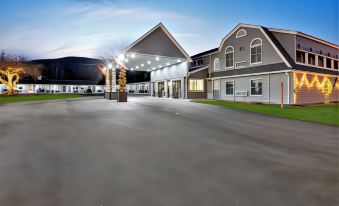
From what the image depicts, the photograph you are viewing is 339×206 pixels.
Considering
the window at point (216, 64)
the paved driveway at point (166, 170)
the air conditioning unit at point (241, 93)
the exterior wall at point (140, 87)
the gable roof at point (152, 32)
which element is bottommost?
the paved driveway at point (166, 170)

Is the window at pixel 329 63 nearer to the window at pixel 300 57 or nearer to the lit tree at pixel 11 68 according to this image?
the window at pixel 300 57

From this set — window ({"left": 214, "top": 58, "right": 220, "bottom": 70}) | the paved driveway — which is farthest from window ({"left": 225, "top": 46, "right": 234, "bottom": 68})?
the paved driveway

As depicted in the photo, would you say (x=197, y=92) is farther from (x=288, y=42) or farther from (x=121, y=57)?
(x=288, y=42)

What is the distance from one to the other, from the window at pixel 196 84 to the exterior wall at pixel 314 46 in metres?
12.7

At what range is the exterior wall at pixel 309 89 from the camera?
19094mm

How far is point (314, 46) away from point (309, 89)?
17.5 ft

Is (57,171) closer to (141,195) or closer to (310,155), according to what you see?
(141,195)

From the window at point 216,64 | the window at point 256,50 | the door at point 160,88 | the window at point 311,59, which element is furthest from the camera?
the door at point 160,88

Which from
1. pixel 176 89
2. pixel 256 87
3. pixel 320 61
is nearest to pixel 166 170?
pixel 256 87

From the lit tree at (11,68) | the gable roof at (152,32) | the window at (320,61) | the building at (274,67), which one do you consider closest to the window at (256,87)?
the building at (274,67)

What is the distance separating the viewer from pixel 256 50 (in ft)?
71.7

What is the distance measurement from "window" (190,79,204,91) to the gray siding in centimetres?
447

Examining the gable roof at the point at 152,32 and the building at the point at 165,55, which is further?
the building at the point at 165,55

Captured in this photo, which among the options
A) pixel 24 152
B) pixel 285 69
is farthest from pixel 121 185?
pixel 285 69
